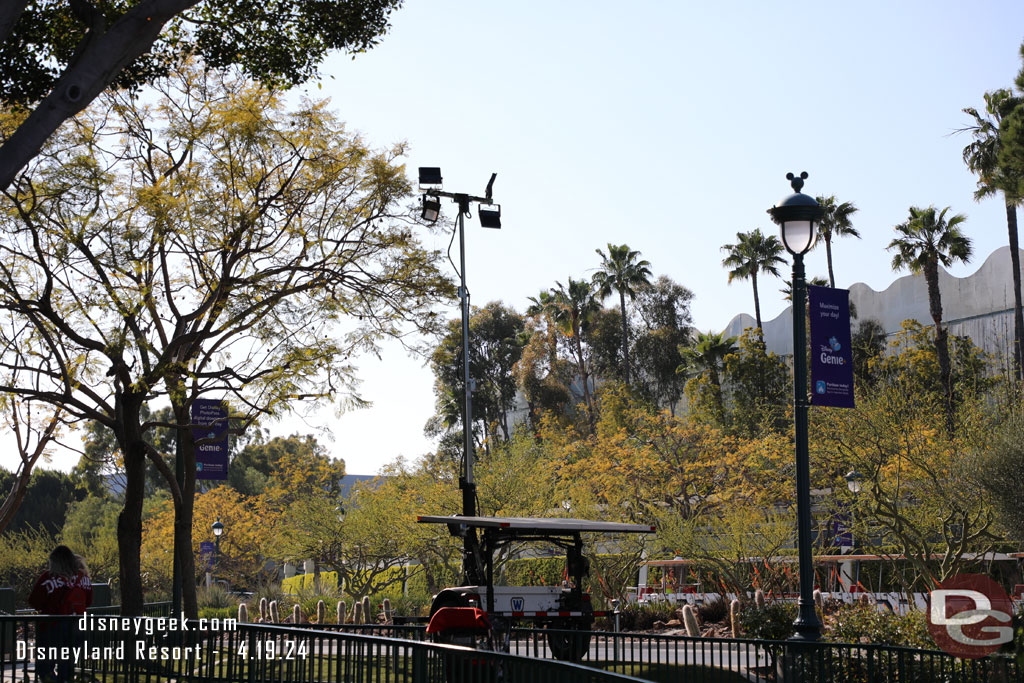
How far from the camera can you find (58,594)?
13.1 m

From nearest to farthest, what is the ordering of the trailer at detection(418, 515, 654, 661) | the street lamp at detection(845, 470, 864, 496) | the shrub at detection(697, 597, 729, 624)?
the trailer at detection(418, 515, 654, 661) → the street lamp at detection(845, 470, 864, 496) → the shrub at detection(697, 597, 729, 624)

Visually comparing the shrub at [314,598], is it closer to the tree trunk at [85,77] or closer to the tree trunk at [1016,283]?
the tree trunk at [85,77]

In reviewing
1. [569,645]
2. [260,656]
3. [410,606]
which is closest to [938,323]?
[410,606]

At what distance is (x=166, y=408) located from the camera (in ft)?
290

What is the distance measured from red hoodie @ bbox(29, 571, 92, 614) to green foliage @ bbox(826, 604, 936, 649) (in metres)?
10.9

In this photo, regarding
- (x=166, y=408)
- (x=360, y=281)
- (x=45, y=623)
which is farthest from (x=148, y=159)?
(x=166, y=408)

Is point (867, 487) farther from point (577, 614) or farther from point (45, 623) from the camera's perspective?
point (45, 623)

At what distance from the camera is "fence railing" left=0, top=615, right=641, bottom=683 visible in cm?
859

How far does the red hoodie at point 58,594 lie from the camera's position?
13.1 metres

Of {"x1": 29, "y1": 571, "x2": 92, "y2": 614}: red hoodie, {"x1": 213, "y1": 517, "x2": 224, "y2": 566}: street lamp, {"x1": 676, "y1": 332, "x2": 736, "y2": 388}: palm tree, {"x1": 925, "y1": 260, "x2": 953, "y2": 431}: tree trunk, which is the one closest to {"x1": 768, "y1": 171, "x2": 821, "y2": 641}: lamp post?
{"x1": 29, "y1": 571, "x2": 92, "y2": 614}: red hoodie

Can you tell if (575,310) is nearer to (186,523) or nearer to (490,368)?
(490,368)

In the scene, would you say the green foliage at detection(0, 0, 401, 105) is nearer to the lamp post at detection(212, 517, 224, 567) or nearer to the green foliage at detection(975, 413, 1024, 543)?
the green foliage at detection(975, 413, 1024, 543)

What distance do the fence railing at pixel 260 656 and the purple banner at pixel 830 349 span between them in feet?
19.6

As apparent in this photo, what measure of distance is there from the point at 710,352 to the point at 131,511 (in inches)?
1871
